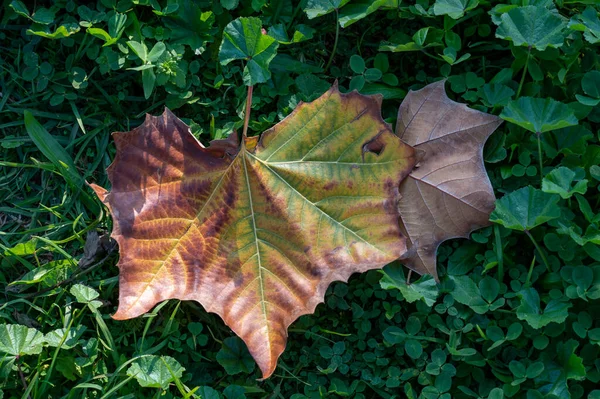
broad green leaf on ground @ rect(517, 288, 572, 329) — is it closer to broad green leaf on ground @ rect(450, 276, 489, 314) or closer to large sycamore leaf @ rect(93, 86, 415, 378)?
broad green leaf on ground @ rect(450, 276, 489, 314)

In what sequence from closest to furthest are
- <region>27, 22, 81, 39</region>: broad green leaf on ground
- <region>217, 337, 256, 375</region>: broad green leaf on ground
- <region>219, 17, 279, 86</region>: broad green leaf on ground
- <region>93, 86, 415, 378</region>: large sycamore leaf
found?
<region>93, 86, 415, 378</region>: large sycamore leaf, <region>219, 17, 279, 86</region>: broad green leaf on ground, <region>217, 337, 256, 375</region>: broad green leaf on ground, <region>27, 22, 81, 39</region>: broad green leaf on ground

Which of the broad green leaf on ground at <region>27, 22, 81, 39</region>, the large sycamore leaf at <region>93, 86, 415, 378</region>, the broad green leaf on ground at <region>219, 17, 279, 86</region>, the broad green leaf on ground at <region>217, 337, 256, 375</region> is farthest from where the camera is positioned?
the broad green leaf on ground at <region>27, 22, 81, 39</region>

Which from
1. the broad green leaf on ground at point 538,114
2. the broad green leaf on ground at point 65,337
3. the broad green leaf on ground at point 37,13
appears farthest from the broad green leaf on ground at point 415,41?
the broad green leaf on ground at point 65,337

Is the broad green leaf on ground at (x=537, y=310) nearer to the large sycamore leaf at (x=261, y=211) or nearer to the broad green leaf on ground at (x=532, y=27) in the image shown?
the large sycamore leaf at (x=261, y=211)

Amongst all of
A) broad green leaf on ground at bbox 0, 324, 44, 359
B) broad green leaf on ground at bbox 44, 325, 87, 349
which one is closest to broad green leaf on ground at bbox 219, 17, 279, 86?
broad green leaf on ground at bbox 44, 325, 87, 349

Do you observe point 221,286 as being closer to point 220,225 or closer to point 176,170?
point 220,225

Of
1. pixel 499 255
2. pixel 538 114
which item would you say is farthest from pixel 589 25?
pixel 499 255

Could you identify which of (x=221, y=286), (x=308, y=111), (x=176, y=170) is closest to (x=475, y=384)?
(x=221, y=286)
